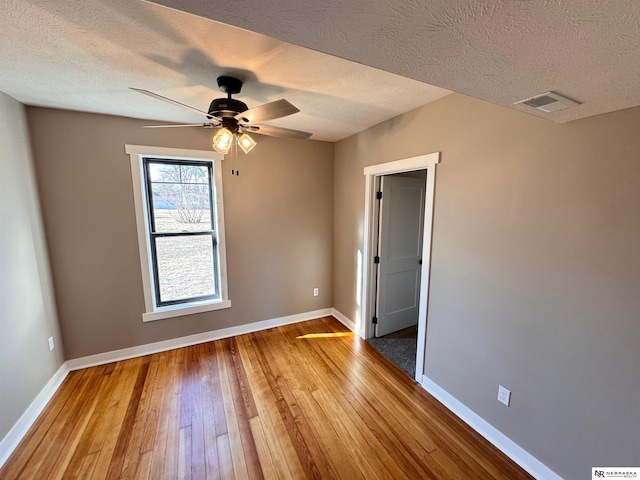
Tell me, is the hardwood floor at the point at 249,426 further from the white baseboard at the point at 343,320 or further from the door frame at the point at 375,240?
the white baseboard at the point at 343,320

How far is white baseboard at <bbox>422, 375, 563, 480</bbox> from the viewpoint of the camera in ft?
5.24

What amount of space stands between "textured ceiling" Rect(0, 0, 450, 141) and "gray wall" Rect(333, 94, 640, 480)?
2.22 feet

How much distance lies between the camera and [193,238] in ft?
9.87

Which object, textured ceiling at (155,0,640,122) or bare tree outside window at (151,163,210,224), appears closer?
textured ceiling at (155,0,640,122)

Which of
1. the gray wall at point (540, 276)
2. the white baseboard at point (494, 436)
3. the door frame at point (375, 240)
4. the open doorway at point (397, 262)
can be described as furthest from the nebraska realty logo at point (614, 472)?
the open doorway at point (397, 262)

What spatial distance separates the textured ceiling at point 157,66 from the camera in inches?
46.2


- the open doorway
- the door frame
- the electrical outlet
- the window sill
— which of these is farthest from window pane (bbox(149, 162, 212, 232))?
the electrical outlet

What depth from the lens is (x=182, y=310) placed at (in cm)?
293

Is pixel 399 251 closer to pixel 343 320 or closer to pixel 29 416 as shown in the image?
pixel 343 320

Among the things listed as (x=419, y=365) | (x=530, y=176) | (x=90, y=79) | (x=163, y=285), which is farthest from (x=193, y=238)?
(x=530, y=176)

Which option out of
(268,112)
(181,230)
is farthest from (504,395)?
(181,230)

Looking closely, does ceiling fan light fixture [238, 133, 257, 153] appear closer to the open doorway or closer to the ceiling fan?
the ceiling fan

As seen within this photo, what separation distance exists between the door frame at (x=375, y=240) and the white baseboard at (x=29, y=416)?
2996 millimetres

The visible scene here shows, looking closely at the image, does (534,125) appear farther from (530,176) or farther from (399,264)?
(399,264)
